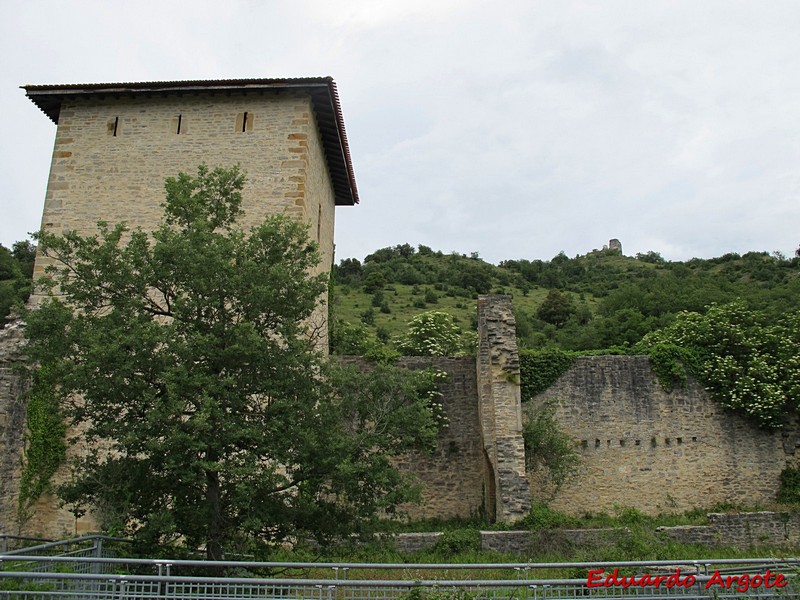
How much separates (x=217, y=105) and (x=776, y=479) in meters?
18.4

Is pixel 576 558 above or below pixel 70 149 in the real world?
below

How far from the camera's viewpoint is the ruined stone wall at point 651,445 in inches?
739

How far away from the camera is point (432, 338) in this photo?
31406 millimetres

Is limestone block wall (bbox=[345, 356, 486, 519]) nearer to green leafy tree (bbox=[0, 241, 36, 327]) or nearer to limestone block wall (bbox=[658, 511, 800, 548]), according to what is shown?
limestone block wall (bbox=[658, 511, 800, 548])

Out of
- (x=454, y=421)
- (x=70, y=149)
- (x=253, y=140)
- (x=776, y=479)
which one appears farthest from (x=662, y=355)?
(x=70, y=149)

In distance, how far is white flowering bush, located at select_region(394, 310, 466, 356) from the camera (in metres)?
31.0

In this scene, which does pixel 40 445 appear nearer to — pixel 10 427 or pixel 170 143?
pixel 10 427

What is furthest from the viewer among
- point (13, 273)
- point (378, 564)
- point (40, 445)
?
point (13, 273)

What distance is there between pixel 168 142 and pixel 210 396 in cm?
955

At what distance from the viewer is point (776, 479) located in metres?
19.3

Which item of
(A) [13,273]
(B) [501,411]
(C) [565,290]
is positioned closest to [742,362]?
(B) [501,411]

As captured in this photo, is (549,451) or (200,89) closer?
(200,89)

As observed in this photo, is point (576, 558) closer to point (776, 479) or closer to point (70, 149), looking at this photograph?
point (776, 479)

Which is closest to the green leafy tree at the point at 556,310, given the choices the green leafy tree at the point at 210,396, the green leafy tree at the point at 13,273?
the green leafy tree at the point at 13,273
